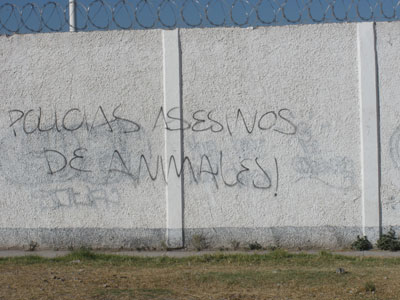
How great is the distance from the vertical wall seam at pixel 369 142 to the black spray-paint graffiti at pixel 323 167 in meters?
0.20

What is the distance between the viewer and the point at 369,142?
8492 mm

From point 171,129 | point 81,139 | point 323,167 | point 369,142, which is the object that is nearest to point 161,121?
point 171,129

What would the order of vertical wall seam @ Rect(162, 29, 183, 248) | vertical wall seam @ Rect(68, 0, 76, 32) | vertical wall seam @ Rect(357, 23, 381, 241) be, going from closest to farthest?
vertical wall seam @ Rect(357, 23, 381, 241), vertical wall seam @ Rect(162, 29, 183, 248), vertical wall seam @ Rect(68, 0, 76, 32)

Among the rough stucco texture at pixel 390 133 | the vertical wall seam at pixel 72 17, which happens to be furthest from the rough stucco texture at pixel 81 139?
the rough stucco texture at pixel 390 133

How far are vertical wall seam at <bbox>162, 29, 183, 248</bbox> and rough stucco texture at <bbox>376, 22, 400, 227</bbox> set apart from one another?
2.74 meters

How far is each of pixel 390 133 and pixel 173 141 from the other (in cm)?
295

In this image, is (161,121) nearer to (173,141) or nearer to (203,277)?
(173,141)

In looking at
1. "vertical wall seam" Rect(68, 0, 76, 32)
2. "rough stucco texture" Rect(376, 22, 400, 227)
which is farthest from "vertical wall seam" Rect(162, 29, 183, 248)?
"rough stucco texture" Rect(376, 22, 400, 227)

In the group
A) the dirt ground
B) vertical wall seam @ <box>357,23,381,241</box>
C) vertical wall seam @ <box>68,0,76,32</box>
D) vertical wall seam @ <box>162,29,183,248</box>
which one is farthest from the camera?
vertical wall seam @ <box>68,0,76,32</box>

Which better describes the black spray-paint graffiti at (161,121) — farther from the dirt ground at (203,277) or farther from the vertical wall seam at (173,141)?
the dirt ground at (203,277)

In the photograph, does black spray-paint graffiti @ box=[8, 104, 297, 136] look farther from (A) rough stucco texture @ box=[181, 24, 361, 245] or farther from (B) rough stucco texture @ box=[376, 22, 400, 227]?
(B) rough stucco texture @ box=[376, 22, 400, 227]

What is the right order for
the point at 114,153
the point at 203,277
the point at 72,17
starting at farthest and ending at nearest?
the point at 72,17, the point at 114,153, the point at 203,277

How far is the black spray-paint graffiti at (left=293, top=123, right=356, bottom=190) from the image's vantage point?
336 inches

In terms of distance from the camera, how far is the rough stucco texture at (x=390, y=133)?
27.9 feet
